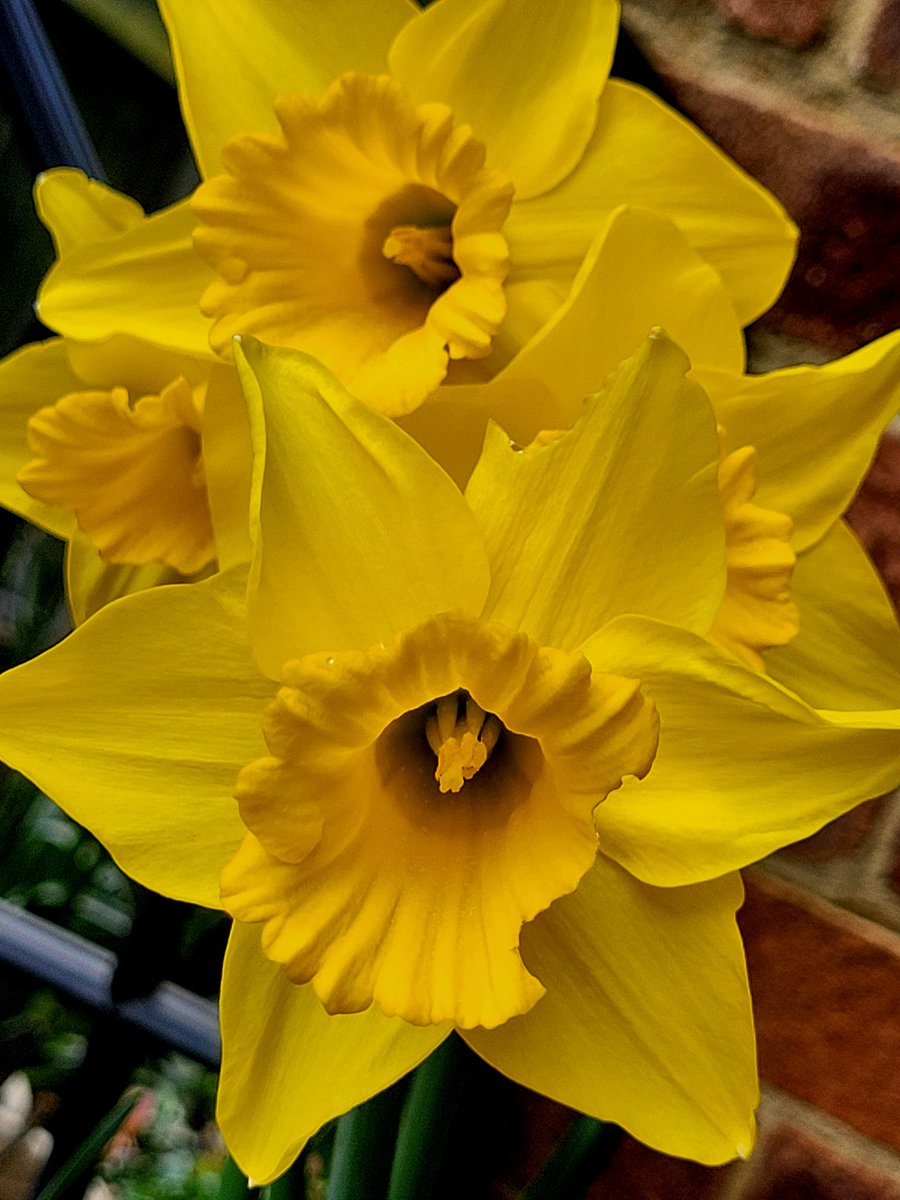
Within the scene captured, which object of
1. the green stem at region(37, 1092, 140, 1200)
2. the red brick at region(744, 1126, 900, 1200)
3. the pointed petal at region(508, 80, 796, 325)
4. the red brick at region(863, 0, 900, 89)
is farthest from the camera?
the green stem at region(37, 1092, 140, 1200)

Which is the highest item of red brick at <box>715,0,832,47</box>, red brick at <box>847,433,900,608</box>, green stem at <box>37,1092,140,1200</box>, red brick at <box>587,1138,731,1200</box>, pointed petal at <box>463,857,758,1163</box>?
red brick at <box>715,0,832,47</box>

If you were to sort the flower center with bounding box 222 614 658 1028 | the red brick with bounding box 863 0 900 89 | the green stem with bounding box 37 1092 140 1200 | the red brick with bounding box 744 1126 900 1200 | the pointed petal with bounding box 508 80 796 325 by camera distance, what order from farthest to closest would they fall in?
the green stem with bounding box 37 1092 140 1200
the red brick with bounding box 744 1126 900 1200
the red brick with bounding box 863 0 900 89
the pointed petal with bounding box 508 80 796 325
the flower center with bounding box 222 614 658 1028

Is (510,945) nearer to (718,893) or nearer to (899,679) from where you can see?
(718,893)

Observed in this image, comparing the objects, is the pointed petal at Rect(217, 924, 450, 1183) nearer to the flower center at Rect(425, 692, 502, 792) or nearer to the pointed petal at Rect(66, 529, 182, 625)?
the flower center at Rect(425, 692, 502, 792)

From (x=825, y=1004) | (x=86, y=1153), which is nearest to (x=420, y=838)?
(x=825, y=1004)

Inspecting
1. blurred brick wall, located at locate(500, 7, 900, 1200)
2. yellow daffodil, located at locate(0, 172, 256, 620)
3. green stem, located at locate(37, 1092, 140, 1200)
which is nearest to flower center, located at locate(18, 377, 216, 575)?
yellow daffodil, located at locate(0, 172, 256, 620)

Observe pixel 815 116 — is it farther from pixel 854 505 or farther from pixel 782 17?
pixel 854 505

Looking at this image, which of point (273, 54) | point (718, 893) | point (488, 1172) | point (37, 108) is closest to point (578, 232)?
point (273, 54)
